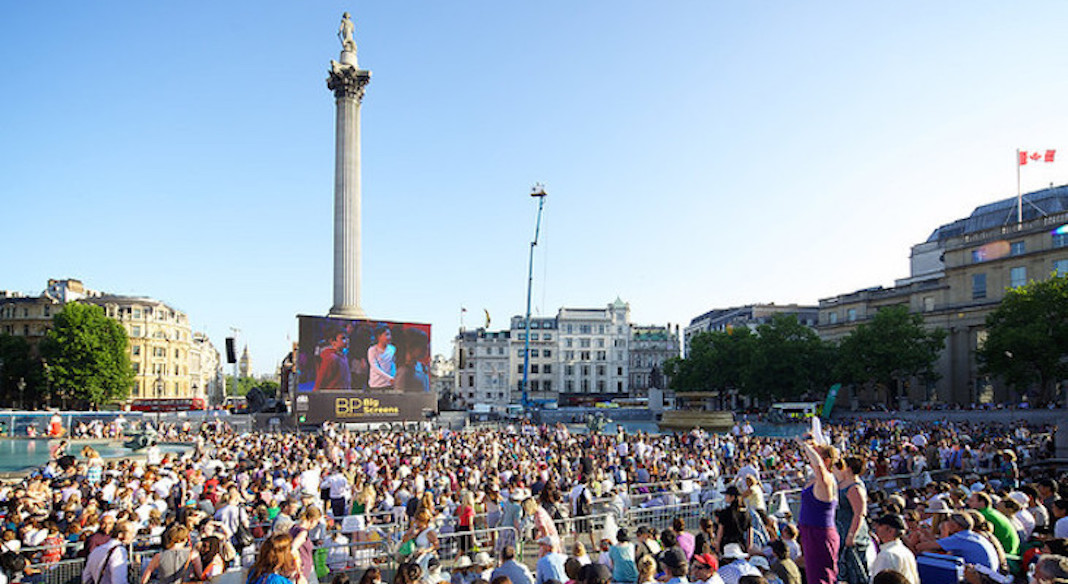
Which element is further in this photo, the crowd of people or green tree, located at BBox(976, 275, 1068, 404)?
green tree, located at BBox(976, 275, 1068, 404)

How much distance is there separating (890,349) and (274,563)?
62061mm

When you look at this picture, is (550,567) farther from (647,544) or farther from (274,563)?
(274,563)

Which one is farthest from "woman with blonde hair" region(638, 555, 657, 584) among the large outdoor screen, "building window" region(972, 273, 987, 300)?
"building window" region(972, 273, 987, 300)

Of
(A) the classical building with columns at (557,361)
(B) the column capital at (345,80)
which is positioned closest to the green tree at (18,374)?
(B) the column capital at (345,80)

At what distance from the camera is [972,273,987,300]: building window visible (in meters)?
61.0

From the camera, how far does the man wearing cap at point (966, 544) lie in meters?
7.30

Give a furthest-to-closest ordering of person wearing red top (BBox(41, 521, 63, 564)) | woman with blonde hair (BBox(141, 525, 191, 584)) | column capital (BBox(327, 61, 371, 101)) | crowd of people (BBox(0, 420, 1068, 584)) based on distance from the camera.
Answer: column capital (BBox(327, 61, 371, 101))
person wearing red top (BBox(41, 521, 63, 564))
woman with blonde hair (BBox(141, 525, 191, 584))
crowd of people (BBox(0, 420, 1068, 584))

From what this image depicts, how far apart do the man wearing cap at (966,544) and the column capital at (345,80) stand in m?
54.1

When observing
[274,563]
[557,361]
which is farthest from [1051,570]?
[557,361]

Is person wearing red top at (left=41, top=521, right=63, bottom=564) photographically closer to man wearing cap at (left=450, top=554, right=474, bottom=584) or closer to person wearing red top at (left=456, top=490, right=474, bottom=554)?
person wearing red top at (left=456, top=490, right=474, bottom=554)

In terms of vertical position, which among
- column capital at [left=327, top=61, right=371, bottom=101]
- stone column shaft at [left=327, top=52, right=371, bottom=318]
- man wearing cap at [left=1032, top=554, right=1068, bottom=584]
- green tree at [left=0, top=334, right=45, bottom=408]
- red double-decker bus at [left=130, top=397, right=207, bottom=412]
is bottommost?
red double-decker bus at [left=130, top=397, right=207, bottom=412]

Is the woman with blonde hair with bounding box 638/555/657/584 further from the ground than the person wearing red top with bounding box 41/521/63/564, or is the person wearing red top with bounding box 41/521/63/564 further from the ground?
the woman with blonde hair with bounding box 638/555/657/584

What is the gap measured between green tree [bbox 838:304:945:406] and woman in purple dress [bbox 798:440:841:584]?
5844 centimetres

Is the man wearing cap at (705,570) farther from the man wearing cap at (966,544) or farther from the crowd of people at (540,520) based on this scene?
the man wearing cap at (966,544)
